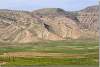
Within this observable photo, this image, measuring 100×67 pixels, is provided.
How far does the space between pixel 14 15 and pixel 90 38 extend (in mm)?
21045

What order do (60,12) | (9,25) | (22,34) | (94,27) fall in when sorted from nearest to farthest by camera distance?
1. (22,34)
2. (9,25)
3. (94,27)
4. (60,12)

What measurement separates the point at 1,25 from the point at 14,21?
340cm

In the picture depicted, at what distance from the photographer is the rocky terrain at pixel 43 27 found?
74.2 meters

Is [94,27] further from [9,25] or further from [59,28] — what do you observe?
[9,25]

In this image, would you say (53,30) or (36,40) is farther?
(53,30)

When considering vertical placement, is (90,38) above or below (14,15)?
below

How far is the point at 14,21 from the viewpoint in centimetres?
8012

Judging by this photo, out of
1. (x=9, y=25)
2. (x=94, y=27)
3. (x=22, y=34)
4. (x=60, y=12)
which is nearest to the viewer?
(x=22, y=34)

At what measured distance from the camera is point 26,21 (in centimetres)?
7925

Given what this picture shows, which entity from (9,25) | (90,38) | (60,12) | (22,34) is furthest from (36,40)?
(60,12)

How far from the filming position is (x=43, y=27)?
7775 centimetres

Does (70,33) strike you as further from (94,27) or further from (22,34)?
(22,34)

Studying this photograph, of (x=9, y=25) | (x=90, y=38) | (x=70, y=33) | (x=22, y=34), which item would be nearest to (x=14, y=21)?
(x=9, y=25)

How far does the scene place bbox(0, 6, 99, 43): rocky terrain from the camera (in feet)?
243
